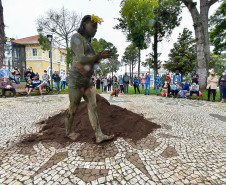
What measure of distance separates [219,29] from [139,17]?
1456cm

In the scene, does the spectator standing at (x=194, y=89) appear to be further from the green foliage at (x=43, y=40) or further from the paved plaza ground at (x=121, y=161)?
the green foliage at (x=43, y=40)

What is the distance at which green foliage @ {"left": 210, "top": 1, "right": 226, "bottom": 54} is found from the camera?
61.4 feet

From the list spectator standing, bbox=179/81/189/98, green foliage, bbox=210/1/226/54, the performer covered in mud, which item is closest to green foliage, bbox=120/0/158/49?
spectator standing, bbox=179/81/189/98

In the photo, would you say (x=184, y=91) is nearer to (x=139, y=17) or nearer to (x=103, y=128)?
(x=103, y=128)

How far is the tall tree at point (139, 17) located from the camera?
525 inches

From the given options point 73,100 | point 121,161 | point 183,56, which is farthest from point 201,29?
point 183,56

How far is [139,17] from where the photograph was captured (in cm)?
1429

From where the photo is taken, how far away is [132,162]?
1926 millimetres

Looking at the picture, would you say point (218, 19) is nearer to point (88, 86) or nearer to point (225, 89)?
point (225, 89)

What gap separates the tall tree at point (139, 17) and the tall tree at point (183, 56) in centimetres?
1611

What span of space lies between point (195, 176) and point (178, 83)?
905cm

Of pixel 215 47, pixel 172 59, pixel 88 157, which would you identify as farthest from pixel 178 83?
pixel 172 59

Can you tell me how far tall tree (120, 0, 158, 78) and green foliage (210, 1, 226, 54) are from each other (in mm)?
11390

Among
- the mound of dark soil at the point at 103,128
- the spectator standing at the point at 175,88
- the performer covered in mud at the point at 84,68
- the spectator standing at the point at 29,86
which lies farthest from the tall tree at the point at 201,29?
the spectator standing at the point at 29,86
